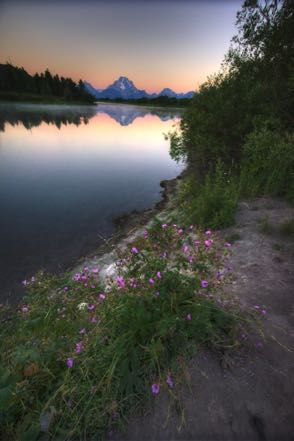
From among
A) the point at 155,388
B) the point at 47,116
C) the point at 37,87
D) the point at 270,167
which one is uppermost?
the point at 37,87

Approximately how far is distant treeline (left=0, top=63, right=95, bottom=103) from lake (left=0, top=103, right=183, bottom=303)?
87.5 m

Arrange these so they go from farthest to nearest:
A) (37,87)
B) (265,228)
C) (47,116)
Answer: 1. (37,87)
2. (47,116)
3. (265,228)

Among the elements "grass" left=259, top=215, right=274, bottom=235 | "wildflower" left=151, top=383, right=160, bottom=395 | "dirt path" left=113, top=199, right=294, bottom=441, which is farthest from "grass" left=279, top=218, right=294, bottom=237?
"wildflower" left=151, top=383, right=160, bottom=395

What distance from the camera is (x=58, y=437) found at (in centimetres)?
166

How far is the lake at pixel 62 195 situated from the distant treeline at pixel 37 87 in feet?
287

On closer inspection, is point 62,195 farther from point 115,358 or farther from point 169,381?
point 169,381

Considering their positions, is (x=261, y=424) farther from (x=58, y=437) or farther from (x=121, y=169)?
(x=121, y=169)

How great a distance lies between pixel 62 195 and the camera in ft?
40.4

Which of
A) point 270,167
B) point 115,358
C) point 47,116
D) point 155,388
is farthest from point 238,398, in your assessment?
point 47,116

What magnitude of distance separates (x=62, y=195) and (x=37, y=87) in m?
122

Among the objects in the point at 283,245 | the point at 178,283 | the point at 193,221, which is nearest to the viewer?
the point at 178,283

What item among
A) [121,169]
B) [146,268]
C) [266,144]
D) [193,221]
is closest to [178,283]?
[146,268]

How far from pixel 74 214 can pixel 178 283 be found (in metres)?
8.72

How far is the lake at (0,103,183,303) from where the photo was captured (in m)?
7.01
